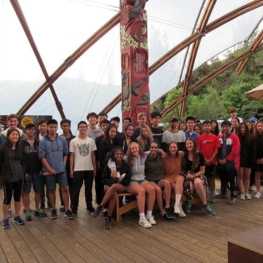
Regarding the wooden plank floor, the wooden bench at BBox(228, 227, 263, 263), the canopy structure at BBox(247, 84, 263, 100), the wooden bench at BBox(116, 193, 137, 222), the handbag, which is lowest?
the wooden plank floor

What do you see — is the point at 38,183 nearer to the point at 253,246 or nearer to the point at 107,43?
the point at 253,246

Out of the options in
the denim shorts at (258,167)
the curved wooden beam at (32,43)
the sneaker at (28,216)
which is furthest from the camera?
the curved wooden beam at (32,43)

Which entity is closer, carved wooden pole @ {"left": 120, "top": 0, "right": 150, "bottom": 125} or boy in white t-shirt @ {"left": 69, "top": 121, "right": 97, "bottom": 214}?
boy in white t-shirt @ {"left": 69, "top": 121, "right": 97, "bottom": 214}

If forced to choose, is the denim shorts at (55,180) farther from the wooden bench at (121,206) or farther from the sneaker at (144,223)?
the sneaker at (144,223)

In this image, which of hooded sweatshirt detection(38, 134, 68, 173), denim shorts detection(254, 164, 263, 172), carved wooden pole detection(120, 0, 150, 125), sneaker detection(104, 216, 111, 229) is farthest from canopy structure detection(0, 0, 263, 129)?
sneaker detection(104, 216, 111, 229)

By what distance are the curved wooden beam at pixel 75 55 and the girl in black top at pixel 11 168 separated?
5.57 meters

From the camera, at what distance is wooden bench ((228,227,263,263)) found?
144 centimetres

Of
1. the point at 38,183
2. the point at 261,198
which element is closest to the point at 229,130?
the point at 261,198

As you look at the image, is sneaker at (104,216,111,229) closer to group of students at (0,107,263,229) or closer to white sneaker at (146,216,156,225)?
group of students at (0,107,263,229)

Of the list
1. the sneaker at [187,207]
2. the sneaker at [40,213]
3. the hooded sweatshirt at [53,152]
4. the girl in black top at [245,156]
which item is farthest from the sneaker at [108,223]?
the girl in black top at [245,156]

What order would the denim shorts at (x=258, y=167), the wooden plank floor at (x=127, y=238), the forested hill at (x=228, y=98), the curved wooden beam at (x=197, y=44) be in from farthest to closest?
the forested hill at (x=228, y=98)
the curved wooden beam at (x=197, y=44)
the denim shorts at (x=258, y=167)
the wooden plank floor at (x=127, y=238)

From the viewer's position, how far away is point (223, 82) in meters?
19.5

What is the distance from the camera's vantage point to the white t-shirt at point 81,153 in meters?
4.11

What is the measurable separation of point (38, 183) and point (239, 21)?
1279 cm
